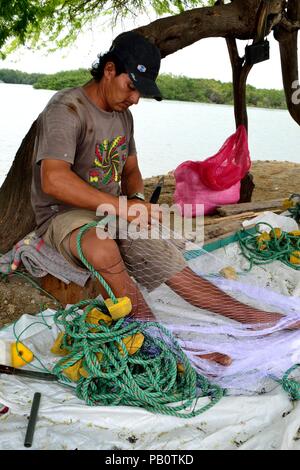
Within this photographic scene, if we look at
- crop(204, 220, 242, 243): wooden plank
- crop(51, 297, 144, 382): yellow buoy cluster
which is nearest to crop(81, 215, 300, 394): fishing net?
crop(51, 297, 144, 382): yellow buoy cluster

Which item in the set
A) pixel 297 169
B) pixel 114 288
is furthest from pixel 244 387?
pixel 297 169

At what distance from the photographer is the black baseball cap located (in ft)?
8.29

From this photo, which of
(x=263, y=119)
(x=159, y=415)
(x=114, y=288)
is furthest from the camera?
(x=263, y=119)

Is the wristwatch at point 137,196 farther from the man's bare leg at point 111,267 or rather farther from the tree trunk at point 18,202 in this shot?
the tree trunk at point 18,202

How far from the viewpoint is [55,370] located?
2240 millimetres

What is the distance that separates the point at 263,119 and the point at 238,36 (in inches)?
532

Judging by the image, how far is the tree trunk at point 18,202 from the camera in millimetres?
3789

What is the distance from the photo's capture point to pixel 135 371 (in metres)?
2.22

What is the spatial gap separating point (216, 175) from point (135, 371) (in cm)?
312

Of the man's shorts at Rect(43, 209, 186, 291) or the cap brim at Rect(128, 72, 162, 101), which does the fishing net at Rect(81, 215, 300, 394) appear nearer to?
the man's shorts at Rect(43, 209, 186, 291)

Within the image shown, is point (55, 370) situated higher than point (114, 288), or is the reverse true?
point (114, 288)
